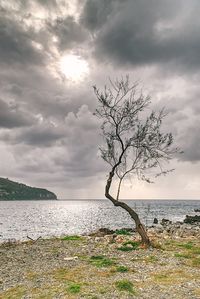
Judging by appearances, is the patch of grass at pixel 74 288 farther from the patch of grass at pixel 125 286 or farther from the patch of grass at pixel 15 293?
the patch of grass at pixel 15 293

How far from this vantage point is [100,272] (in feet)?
70.4

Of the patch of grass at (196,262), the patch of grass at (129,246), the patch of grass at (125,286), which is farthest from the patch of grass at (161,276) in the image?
the patch of grass at (129,246)

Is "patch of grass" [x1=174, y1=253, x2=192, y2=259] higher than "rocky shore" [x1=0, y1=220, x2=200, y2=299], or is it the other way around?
"patch of grass" [x1=174, y1=253, x2=192, y2=259]

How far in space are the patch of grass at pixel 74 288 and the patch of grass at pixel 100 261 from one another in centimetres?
474

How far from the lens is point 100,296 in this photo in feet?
55.2

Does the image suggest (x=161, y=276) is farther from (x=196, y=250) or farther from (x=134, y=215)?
(x=134, y=215)

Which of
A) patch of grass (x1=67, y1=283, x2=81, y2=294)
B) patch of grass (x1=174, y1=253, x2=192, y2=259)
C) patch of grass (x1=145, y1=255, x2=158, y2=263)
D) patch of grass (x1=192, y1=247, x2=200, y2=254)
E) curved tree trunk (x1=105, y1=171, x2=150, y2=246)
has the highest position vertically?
curved tree trunk (x1=105, y1=171, x2=150, y2=246)

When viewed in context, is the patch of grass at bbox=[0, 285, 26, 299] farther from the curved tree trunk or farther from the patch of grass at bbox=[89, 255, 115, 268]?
the curved tree trunk

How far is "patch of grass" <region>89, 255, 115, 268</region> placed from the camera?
2344 centimetres

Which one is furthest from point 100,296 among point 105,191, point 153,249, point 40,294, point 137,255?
point 105,191

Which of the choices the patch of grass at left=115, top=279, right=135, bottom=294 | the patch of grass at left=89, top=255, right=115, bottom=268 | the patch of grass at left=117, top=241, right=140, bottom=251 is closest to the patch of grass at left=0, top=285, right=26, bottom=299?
the patch of grass at left=115, top=279, right=135, bottom=294

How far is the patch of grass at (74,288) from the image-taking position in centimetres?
1744

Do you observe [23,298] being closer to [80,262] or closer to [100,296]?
[100,296]

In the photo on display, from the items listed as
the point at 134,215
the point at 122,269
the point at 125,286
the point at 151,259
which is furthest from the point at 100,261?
the point at 134,215
